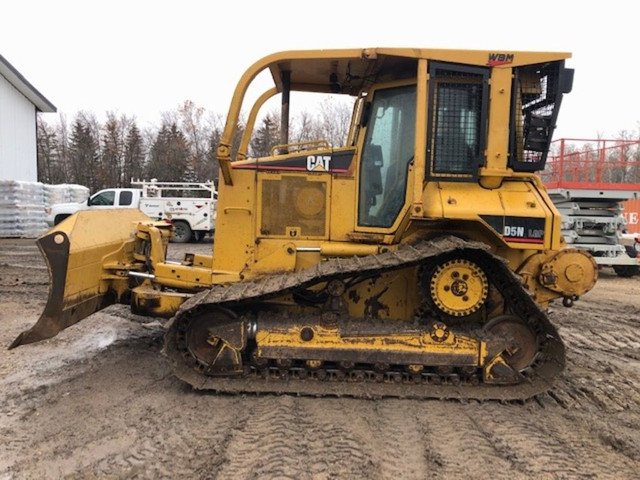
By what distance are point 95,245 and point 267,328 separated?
2.02m

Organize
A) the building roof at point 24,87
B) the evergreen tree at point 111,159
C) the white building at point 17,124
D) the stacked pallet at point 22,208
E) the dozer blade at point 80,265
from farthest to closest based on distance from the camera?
the evergreen tree at point 111,159, the white building at point 17,124, the building roof at point 24,87, the stacked pallet at point 22,208, the dozer blade at point 80,265

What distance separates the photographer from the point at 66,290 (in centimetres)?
446

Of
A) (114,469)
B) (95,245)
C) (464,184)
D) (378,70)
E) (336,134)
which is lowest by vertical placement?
(114,469)

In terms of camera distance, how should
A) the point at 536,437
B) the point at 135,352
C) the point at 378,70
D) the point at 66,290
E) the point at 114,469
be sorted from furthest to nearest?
the point at 135,352 < the point at 378,70 < the point at 66,290 < the point at 536,437 < the point at 114,469

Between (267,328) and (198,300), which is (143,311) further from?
(267,328)

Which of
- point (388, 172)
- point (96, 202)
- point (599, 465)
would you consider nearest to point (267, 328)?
point (388, 172)

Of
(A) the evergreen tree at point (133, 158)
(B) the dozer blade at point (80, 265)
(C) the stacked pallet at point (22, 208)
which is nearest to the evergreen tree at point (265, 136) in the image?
(A) the evergreen tree at point (133, 158)

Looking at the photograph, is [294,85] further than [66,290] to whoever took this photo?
Yes

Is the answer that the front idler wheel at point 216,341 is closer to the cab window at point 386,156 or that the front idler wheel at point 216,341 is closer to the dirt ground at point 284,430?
the dirt ground at point 284,430

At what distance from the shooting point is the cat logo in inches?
186

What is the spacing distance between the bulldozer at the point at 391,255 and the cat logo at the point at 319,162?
1 centimetres

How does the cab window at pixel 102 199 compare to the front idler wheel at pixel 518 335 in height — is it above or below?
above

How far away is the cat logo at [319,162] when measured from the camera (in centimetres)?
471

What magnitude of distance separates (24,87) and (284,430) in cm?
2569
